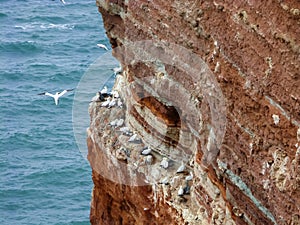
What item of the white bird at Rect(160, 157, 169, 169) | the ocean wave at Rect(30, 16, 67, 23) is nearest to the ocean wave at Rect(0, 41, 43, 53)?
the ocean wave at Rect(30, 16, 67, 23)

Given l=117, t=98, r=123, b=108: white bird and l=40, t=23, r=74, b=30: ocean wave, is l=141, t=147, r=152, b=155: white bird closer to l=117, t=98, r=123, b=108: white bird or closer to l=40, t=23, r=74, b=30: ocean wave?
l=117, t=98, r=123, b=108: white bird

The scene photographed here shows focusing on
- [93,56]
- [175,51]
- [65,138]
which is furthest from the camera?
[93,56]

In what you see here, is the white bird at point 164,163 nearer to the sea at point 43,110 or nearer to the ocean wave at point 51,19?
the sea at point 43,110

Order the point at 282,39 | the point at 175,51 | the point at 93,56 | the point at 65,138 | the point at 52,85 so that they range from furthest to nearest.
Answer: the point at 93,56, the point at 52,85, the point at 65,138, the point at 175,51, the point at 282,39

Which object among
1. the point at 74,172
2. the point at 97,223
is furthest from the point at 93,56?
the point at 97,223

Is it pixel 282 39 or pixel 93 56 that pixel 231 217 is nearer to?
pixel 282 39

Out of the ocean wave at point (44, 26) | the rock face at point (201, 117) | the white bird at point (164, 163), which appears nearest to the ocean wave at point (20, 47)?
the ocean wave at point (44, 26)

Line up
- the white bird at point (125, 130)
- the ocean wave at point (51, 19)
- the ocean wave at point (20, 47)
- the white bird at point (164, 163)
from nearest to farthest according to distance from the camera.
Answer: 1. the white bird at point (164, 163)
2. the white bird at point (125, 130)
3. the ocean wave at point (20, 47)
4. the ocean wave at point (51, 19)
